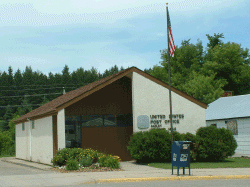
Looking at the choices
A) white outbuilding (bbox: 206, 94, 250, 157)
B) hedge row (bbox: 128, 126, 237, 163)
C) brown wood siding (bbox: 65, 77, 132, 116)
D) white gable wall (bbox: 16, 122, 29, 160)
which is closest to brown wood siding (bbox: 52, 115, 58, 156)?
brown wood siding (bbox: 65, 77, 132, 116)

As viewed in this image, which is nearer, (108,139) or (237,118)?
(108,139)

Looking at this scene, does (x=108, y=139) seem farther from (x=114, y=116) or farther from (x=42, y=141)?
(x=42, y=141)

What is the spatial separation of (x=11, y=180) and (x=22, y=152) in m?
16.6

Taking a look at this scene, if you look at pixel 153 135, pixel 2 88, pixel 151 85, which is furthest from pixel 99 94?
pixel 2 88

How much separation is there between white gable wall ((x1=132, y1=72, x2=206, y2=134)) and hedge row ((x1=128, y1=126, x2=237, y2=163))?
3.89 feet

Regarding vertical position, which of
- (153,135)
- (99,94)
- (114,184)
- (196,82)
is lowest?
(114,184)

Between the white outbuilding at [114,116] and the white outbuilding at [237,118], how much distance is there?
5607 mm

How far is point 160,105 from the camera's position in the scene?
22.5m

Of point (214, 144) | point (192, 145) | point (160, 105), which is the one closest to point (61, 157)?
point (160, 105)

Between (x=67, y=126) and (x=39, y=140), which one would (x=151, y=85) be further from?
(x=39, y=140)

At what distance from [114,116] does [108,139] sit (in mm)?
1571

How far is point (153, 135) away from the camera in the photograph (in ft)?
67.9

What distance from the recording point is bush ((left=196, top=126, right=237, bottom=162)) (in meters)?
20.9

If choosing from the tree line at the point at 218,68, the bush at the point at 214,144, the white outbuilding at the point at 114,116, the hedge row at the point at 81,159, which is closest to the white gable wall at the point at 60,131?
the white outbuilding at the point at 114,116
